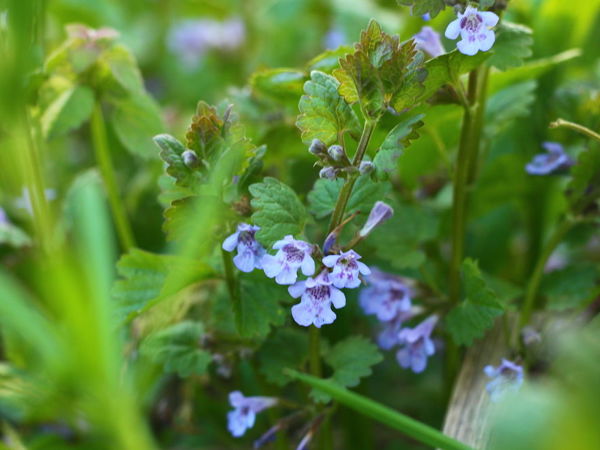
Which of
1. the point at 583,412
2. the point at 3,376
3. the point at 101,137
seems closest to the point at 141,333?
the point at 3,376

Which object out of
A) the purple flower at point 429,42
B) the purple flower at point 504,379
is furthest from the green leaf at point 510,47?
the purple flower at point 504,379

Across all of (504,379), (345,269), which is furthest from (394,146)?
(504,379)

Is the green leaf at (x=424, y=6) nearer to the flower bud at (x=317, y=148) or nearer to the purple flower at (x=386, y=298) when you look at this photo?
the flower bud at (x=317, y=148)

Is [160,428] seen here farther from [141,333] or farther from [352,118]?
[352,118]

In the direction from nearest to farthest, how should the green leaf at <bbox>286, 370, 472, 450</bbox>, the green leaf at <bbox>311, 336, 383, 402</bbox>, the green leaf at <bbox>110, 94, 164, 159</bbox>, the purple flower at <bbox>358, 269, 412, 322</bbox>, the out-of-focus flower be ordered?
the green leaf at <bbox>286, 370, 472, 450</bbox>, the green leaf at <bbox>311, 336, 383, 402</bbox>, the purple flower at <bbox>358, 269, 412, 322</bbox>, the green leaf at <bbox>110, 94, 164, 159</bbox>, the out-of-focus flower

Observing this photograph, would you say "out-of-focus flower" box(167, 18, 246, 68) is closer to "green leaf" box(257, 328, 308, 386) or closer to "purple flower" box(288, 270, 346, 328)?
"green leaf" box(257, 328, 308, 386)

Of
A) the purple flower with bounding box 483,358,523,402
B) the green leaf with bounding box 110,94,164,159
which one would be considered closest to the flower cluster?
the purple flower with bounding box 483,358,523,402

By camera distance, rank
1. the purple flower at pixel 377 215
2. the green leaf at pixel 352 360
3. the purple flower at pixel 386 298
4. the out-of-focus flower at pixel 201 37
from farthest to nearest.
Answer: the out-of-focus flower at pixel 201 37, the purple flower at pixel 386 298, the green leaf at pixel 352 360, the purple flower at pixel 377 215
